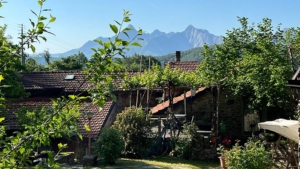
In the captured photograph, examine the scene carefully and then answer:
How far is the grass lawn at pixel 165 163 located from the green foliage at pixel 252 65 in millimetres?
3263

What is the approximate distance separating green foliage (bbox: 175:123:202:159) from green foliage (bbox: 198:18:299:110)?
2213mm

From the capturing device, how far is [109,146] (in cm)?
1194

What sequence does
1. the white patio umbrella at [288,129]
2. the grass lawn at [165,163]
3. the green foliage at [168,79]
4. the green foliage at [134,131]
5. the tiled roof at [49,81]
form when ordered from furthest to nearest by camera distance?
the tiled roof at [49,81] → the green foliage at [168,79] → the green foliage at [134,131] → the grass lawn at [165,163] → the white patio umbrella at [288,129]

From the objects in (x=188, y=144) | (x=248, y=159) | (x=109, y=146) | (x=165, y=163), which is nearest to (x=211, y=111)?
(x=188, y=144)

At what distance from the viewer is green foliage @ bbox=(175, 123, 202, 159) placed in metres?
14.0

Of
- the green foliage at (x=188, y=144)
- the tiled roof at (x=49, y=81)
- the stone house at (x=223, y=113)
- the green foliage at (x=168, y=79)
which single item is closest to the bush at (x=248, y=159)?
the green foliage at (x=188, y=144)

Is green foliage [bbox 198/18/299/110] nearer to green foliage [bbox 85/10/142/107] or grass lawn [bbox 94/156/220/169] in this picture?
grass lawn [bbox 94/156/220/169]

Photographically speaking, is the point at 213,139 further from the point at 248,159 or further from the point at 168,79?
the point at 248,159

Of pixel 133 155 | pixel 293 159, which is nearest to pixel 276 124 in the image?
pixel 293 159

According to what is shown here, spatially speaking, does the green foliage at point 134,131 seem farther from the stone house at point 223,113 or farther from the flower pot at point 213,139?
the stone house at point 223,113

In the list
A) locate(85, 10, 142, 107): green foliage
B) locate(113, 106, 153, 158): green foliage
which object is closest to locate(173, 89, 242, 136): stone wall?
locate(113, 106, 153, 158): green foliage

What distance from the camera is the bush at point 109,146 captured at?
1195 cm

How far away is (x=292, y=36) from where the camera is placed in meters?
15.7

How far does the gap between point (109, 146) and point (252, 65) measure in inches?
268
